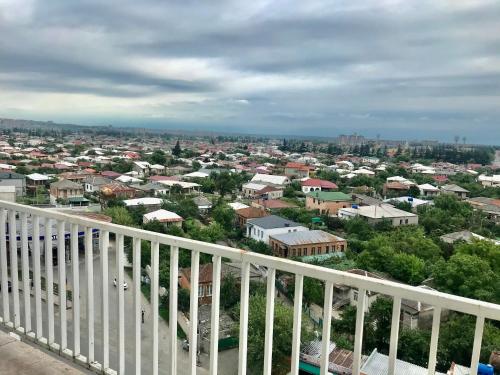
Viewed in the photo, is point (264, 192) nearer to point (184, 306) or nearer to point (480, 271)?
point (480, 271)

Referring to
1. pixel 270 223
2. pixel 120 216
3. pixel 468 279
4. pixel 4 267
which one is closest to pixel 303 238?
pixel 270 223

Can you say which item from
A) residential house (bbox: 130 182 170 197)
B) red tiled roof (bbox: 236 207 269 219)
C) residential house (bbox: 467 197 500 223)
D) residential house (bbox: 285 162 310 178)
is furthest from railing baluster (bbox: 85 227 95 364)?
residential house (bbox: 285 162 310 178)

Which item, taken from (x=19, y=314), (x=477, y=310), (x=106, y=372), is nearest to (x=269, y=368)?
(x=477, y=310)

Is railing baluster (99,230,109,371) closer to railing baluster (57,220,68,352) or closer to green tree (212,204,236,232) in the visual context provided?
railing baluster (57,220,68,352)

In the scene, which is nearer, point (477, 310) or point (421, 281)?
point (477, 310)

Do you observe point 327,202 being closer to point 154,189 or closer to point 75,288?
point 154,189
